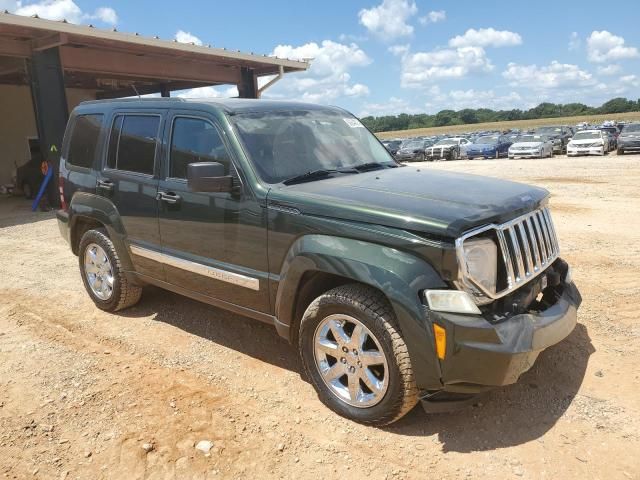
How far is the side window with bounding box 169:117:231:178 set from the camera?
3.79 m

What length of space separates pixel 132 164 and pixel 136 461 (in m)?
2.62

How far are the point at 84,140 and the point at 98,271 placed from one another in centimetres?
135

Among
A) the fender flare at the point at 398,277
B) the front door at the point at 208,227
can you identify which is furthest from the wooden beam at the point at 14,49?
the fender flare at the point at 398,277

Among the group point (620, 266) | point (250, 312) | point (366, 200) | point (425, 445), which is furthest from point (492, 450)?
point (620, 266)

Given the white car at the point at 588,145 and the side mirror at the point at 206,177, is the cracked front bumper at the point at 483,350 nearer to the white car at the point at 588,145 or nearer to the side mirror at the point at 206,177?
the side mirror at the point at 206,177

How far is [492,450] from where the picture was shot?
9.36 ft

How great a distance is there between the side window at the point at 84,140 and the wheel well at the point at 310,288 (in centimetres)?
288

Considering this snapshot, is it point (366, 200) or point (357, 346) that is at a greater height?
point (366, 200)

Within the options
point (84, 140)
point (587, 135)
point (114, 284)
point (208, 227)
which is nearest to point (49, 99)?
point (84, 140)

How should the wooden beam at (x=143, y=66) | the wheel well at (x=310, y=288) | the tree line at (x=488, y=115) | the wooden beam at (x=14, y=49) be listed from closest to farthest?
the wheel well at (x=310, y=288) → the wooden beam at (x=14, y=49) → the wooden beam at (x=143, y=66) → the tree line at (x=488, y=115)

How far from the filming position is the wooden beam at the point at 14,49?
477 inches

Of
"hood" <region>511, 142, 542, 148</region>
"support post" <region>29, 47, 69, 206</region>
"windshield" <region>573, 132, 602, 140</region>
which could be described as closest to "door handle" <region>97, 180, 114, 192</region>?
"support post" <region>29, 47, 69, 206</region>

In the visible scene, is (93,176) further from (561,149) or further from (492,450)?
(561,149)

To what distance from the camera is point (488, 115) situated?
135 meters
